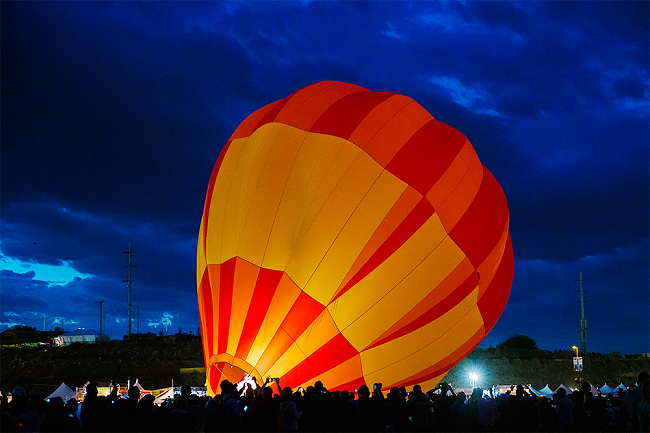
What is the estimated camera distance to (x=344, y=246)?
1138 cm

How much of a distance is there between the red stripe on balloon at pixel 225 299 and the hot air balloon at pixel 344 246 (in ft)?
0.08

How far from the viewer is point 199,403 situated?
729 cm

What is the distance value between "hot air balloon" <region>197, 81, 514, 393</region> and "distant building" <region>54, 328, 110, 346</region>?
1817 inches

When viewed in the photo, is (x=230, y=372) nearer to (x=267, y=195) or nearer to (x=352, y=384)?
(x=352, y=384)

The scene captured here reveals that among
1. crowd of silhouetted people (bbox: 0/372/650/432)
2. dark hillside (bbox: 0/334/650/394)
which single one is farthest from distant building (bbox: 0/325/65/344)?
crowd of silhouetted people (bbox: 0/372/650/432)

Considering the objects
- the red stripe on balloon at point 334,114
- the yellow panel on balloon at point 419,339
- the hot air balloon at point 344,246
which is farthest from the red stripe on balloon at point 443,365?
the red stripe on balloon at point 334,114

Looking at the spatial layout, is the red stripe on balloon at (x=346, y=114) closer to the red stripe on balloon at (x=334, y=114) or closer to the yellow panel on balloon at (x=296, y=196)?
the red stripe on balloon at (x=334, y=114)

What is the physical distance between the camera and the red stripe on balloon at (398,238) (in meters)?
11.3

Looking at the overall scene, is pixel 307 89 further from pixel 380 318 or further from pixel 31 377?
pixel 31 377

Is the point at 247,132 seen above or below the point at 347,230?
above

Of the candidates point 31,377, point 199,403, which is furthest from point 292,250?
point 31,377

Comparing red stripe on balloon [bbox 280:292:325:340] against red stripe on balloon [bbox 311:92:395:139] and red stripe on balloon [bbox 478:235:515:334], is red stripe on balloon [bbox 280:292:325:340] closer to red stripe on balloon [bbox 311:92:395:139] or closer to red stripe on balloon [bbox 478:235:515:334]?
red stripe on balloon [bbox 311:92:395:139]

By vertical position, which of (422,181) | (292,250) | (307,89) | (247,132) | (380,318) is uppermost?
(307,89)

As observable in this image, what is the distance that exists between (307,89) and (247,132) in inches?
62.0
